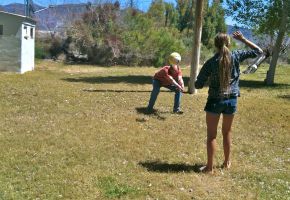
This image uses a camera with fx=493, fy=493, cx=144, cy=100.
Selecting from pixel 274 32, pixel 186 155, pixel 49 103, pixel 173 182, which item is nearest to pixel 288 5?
pixel 274 32

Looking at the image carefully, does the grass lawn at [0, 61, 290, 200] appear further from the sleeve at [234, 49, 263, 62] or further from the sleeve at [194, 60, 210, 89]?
the sleeve at [234, 49, 263, 62]

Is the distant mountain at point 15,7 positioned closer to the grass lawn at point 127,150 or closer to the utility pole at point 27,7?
the utility pole at point 27,7

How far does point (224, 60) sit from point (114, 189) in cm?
226

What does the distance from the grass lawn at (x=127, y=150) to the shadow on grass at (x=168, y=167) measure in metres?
0.02

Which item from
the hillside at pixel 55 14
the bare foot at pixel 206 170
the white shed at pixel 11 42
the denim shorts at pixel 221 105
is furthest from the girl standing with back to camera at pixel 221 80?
the hillside at pixel 55 14

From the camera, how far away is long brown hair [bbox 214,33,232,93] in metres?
6.69

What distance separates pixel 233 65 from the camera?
685 cm

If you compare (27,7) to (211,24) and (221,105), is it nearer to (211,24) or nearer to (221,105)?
(211,24)

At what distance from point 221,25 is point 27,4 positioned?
2000cm

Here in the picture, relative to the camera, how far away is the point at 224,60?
6.68m

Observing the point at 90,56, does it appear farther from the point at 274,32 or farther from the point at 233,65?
the point at 233,65

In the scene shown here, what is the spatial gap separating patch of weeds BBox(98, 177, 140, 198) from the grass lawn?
1cm

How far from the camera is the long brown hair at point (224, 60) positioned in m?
6.69

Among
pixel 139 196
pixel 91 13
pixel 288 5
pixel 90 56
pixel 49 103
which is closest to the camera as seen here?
pixel 139 196
